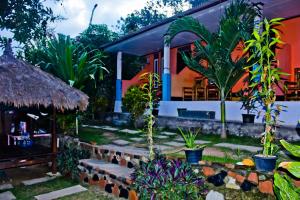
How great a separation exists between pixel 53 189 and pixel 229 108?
541 centimetres

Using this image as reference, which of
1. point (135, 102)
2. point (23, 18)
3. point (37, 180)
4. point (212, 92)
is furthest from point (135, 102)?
point (23, 18)

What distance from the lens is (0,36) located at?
12.2 metres

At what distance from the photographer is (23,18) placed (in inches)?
493

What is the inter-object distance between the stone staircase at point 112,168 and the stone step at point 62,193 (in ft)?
1.10

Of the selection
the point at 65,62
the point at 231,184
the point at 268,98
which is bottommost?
the point at 231,184

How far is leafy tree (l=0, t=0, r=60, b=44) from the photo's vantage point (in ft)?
40.6

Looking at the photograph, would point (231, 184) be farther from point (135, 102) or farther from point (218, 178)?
point (135, 102)

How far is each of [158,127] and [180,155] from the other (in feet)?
14.8

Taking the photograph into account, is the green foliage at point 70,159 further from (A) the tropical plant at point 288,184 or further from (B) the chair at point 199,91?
(A) the tropical plant at point 288,184

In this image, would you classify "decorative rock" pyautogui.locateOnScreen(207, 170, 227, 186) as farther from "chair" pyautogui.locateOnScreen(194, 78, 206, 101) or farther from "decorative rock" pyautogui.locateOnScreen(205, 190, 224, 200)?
"chair" pyautogui.locateOnScreen(194, 78, 206, 101)

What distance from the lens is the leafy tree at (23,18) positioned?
40.6ft

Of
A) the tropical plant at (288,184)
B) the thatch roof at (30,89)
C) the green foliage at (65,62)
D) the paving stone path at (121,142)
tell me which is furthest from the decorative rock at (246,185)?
the green foliage at (65,62)

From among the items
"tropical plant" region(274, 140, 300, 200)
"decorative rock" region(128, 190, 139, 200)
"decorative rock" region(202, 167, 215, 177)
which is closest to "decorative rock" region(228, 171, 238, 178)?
"decorative rock" region(202, 167, 215, 177)

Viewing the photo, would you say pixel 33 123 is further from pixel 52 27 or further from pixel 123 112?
pixel 52 27
